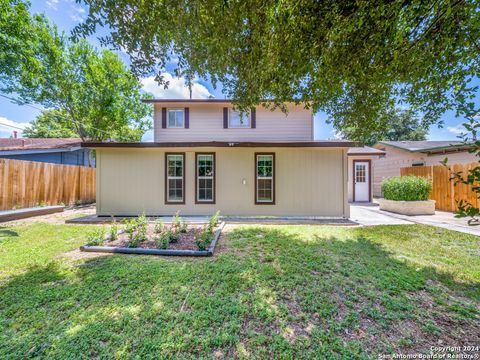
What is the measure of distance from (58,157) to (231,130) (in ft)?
40.6

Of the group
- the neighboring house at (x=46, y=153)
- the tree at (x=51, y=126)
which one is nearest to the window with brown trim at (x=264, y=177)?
the neighboring house at (x=46, y=153)

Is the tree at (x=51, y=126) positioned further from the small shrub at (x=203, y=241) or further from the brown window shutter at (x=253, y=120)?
the small shrub at (x=203, y=241)

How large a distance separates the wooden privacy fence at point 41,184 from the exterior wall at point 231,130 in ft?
17.1

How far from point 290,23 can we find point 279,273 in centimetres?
380

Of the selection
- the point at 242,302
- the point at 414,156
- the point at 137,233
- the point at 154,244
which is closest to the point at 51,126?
the point at 137,233

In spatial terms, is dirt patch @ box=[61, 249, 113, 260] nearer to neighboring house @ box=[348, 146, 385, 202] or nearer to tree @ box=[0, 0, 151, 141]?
neighboring house @ box=[348, 146, 385, 202]

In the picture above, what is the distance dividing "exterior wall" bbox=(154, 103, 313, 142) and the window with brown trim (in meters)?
1.34

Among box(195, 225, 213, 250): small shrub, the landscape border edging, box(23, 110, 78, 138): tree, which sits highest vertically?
box(23, 110, 78, 138): tree

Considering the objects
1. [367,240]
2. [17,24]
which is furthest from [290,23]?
[17,24]

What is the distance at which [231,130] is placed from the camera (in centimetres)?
899

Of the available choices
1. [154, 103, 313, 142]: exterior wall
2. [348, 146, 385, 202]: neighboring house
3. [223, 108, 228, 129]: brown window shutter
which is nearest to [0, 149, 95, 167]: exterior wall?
[154, 103, 313, 142]: exterior wall

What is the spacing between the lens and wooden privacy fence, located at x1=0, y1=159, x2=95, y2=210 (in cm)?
775

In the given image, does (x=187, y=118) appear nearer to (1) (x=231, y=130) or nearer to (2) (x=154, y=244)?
(1) (x=231, y=130)

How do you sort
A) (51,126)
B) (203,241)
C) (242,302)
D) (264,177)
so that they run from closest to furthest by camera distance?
(242,302) < (203,241) < (264,177) < (51,126)
